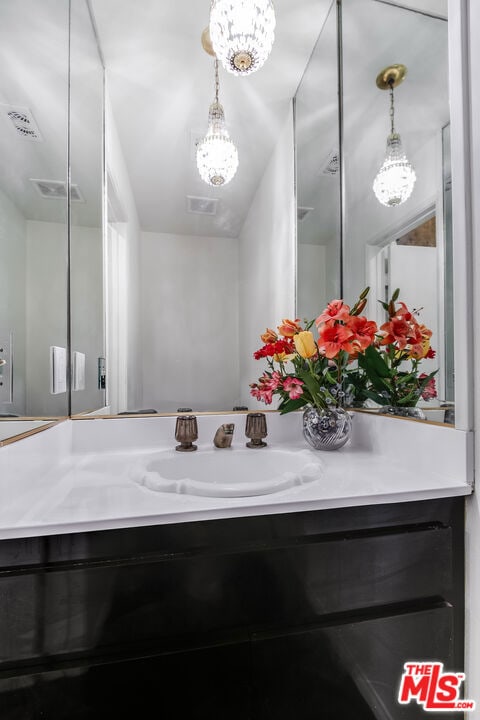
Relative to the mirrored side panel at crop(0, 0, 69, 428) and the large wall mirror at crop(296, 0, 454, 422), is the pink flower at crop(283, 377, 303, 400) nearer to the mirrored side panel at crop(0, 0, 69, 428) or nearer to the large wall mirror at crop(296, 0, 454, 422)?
the large wall mirror at crop(296, 0, 454, 422)

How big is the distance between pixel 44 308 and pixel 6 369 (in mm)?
244

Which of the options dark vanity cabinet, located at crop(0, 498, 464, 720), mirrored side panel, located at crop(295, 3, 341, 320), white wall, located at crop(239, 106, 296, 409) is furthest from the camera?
mirrored side panel, located at crop(295, 3, 341, 320)

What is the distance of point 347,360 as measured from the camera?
117 cm

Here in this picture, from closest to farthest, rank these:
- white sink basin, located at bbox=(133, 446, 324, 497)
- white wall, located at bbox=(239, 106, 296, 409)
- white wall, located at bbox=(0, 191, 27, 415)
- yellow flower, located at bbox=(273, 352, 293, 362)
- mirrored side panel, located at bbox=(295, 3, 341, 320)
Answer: white wall, located at bbox=(0, 191, 27, 415) → white sink basin, located at bbox=(133, 446, 324, 497) → yellow flower, located at bbox=(273, 352, 293, 362) → white wall, located at bbox=(239, 106, 296, 409) → mirrored side panel, located at bbox=(295, 3, 341, 320)

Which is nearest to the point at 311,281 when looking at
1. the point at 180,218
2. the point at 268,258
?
the point at 268,258

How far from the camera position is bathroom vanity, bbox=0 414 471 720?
0.55 metres

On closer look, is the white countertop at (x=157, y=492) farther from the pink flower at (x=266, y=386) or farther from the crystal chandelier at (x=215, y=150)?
the crystal chandelier at (x=215, y=150)

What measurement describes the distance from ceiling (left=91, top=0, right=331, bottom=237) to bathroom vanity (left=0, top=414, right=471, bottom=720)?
0.90 meters

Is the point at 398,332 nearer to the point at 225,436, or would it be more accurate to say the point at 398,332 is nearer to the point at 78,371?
the point at 225,436

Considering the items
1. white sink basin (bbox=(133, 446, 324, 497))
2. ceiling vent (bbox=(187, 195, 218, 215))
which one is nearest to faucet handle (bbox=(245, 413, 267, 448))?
white sink basin (bbox=(133, 446, 324, 497))

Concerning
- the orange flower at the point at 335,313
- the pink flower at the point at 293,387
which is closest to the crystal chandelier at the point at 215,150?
the orange flower at the point at 335,313

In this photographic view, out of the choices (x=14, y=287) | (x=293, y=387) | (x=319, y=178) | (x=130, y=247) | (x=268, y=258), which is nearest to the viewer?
(x=14, y=287)

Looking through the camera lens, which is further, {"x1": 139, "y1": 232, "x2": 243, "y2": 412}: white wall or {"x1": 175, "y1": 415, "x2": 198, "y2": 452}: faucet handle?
{"x1": 139, "y1": 232, "x2": 243, "y2": 412}: white wall

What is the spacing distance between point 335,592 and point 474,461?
385 mm
